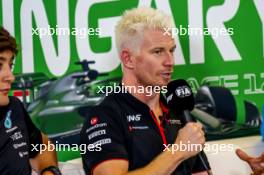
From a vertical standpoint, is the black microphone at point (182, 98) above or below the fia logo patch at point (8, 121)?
above

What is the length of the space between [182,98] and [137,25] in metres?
0.29

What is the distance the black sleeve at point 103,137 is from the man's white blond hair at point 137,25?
0.24 m

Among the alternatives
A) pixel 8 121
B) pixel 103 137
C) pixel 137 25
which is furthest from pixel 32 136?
pixel 137 25

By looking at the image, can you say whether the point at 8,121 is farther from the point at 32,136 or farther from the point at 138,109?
the point at 138,109

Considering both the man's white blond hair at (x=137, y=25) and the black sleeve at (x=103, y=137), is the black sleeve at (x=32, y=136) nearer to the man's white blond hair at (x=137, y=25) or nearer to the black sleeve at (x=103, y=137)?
the black sleeve at (x=103, y=137)

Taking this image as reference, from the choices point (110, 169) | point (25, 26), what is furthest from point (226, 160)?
point (25, 26)

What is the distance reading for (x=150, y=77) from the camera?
144 centimetres

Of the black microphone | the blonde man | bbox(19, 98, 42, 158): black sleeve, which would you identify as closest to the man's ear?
the blonde man

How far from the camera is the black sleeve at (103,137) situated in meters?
1.33

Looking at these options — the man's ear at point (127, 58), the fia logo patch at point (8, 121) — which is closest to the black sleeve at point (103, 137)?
the man's ear at point (127, 58)

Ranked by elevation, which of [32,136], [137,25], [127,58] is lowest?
[32,136]

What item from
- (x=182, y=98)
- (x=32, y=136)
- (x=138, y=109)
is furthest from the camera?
(x=32, y=136)

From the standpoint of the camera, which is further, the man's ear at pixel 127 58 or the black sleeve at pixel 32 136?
the black sleeve at pixel 32 136

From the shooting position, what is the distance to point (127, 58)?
1.47 metres
